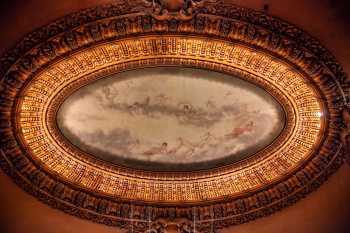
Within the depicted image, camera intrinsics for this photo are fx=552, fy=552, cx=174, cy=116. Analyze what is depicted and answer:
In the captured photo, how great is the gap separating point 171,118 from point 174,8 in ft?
6.68

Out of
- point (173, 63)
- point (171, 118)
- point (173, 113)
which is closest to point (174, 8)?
point (173, 63)

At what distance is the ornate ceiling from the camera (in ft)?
21.8

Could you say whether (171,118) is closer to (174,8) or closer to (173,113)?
(173,113)

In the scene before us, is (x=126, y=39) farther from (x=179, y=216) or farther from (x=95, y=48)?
(x=179, y=216)

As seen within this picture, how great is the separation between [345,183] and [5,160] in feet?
15.6

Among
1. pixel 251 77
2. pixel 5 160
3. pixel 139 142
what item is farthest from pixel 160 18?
pixel 5 160

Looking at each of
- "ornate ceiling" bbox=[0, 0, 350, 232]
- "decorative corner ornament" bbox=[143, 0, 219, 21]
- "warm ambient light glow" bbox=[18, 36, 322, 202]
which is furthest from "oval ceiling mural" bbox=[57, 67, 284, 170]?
"decorative corner ornament" bbox=[143, 0, 219, 21]

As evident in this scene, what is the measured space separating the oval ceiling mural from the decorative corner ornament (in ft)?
3.39

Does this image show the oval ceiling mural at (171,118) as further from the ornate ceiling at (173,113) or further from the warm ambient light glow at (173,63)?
the warm ambient light glow at (173,63)

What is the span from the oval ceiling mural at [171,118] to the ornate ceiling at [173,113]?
21 mm

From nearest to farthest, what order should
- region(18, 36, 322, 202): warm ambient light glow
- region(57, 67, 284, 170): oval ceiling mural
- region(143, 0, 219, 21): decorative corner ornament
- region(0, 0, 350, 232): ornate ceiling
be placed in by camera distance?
region(143, 0, 219, 21): decorative corner ornament < region(0, 0, 350, 232): ornate ceiling < region(18, 36, 322, 202): warm ambient light glow < region(57, 67, 284, 170): oval ceiling mural

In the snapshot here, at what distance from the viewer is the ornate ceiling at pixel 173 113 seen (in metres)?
6.64

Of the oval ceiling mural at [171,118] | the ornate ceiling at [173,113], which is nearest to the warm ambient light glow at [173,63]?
the ornate ceiling at [173,113]

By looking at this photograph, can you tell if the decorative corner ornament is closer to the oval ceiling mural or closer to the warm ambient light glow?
the warm ambient light glow
